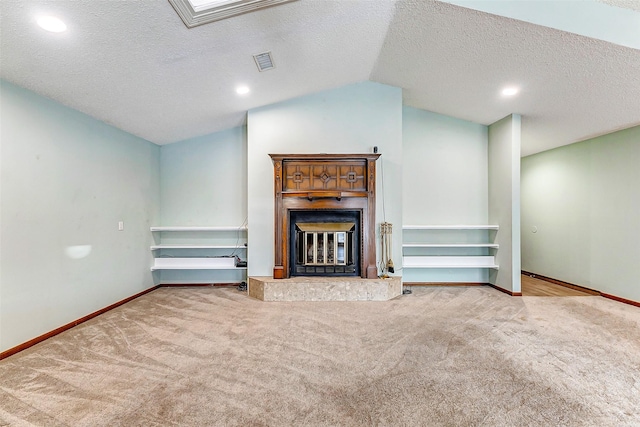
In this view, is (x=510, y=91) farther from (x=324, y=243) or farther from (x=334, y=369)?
(x=334, y=369)

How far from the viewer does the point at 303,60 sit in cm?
319

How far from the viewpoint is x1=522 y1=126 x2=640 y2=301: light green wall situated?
371 cm

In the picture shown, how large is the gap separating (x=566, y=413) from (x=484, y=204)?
3.51 meters

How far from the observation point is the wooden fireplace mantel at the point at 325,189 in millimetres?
3889

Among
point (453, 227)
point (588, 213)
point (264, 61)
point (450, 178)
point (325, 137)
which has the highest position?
point (264, 61)

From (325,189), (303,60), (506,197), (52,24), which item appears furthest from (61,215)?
(506,197)

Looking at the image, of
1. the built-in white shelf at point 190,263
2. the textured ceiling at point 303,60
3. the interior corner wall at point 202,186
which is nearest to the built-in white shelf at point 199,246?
the built-in white shelf at point 190,263

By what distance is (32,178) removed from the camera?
2541mm

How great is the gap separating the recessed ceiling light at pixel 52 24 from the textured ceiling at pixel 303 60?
4 cm

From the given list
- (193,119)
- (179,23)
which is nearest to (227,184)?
(193,119)

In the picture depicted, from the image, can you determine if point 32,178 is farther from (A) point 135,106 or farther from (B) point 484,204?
(B) point 484,204

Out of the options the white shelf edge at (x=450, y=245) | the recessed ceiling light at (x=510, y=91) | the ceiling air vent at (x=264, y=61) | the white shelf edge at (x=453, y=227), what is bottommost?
the white shelf edge at (x=450, y=245)

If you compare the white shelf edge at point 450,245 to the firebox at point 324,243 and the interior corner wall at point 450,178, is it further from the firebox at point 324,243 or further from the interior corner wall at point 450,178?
the firebox at point 324,243

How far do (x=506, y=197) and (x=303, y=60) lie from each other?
11.5 ft
